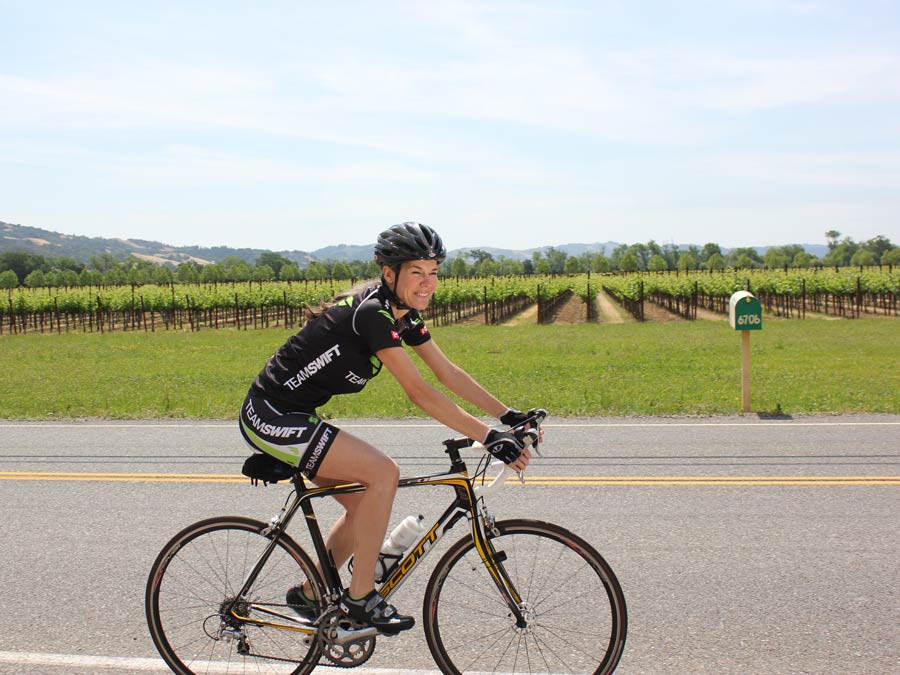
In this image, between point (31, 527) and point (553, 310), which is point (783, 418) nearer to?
point (31, 527)

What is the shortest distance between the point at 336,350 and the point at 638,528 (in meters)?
3.27

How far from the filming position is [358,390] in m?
3.18

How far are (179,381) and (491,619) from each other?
50.2ft

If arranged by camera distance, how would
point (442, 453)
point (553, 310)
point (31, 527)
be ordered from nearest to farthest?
point (31, 527), point (442, 453), point (553, 310)

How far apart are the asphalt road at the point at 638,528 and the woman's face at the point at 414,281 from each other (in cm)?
176

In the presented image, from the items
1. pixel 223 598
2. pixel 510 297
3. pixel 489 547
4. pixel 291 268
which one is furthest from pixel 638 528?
pixel 291 268

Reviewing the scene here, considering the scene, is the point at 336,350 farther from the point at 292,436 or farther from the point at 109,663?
the point at 109,663

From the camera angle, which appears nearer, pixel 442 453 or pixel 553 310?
pixel 442 453

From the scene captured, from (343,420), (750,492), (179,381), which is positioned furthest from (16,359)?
(750,492)

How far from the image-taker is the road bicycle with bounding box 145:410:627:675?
3191 mm

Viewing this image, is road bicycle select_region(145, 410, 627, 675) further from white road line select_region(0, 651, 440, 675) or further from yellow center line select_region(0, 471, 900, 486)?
yellow center line select_region(0, 471, 900, 486)

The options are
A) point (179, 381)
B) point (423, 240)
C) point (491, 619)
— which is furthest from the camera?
point (179, 381)

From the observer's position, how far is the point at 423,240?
10.6 feet

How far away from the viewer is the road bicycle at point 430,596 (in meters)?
3.19
